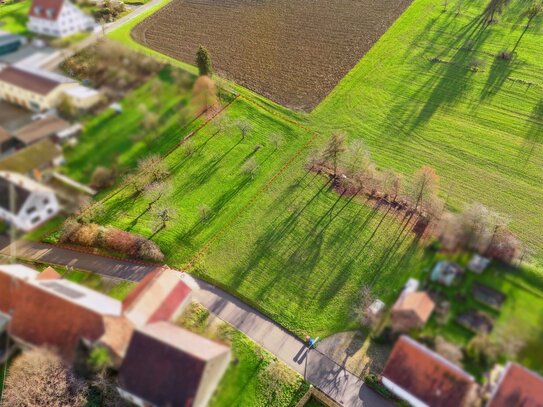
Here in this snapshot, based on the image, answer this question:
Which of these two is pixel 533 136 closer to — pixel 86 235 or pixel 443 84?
pixel 443 84

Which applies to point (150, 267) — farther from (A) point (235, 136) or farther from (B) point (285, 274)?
(A) point (235, 136)

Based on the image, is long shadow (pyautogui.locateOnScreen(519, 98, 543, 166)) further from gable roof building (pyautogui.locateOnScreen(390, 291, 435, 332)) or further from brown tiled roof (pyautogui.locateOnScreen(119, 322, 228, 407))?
brown tiled roof (pyautogui.locateOnScreen(119, 322, 228, 407))

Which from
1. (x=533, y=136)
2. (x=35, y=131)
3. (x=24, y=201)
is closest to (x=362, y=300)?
(x=24, y=201)

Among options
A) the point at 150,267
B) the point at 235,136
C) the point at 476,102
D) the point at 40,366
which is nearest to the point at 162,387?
the point at 40,366

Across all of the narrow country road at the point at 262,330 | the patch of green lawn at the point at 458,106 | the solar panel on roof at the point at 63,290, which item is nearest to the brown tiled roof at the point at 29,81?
the solar panel on roof at the point at 63,290

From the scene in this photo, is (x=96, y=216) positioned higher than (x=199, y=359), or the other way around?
(x=199, y=359)

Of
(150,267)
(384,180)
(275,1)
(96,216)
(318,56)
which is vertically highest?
(275,1)

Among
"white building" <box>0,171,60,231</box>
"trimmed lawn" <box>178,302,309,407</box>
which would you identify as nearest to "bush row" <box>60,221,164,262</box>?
"trimmed lawn" <box>178,302,309,407</box>
